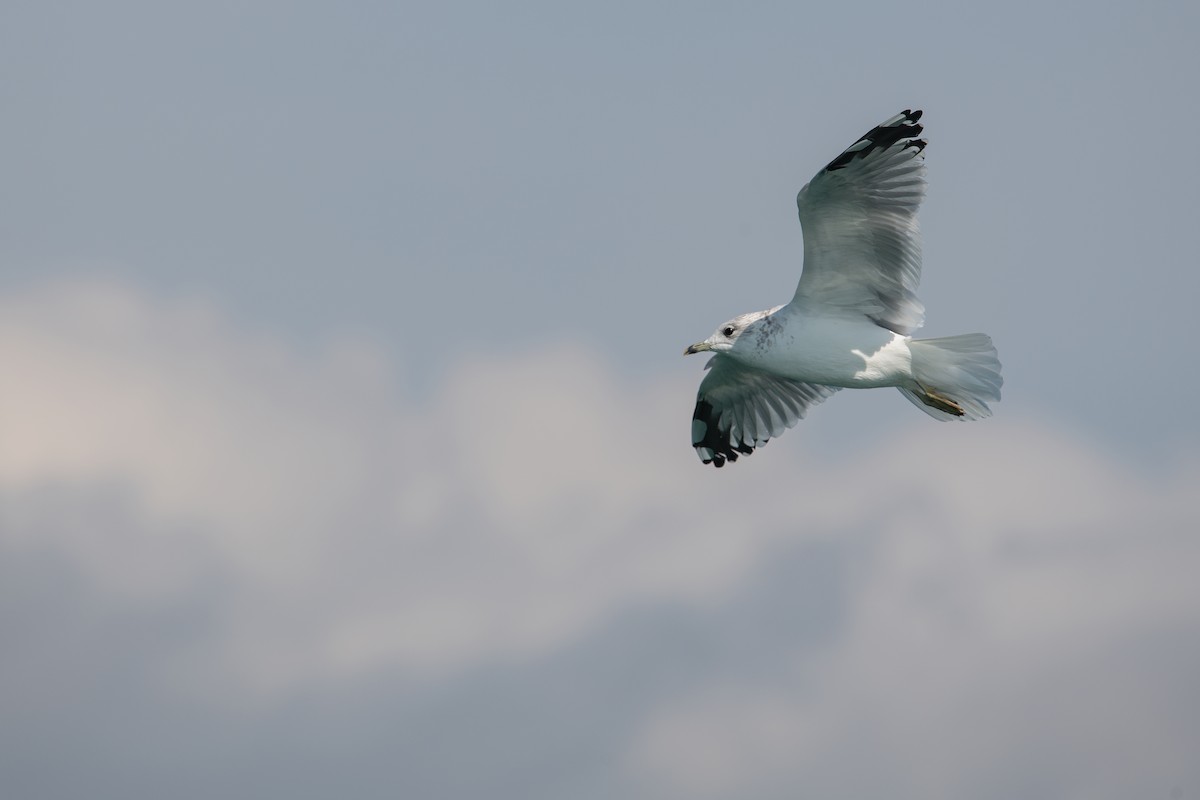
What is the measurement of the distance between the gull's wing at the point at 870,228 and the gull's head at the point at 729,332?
440 mm

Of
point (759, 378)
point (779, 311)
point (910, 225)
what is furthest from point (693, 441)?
point (910, 225)

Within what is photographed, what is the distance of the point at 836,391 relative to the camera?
2070 cm

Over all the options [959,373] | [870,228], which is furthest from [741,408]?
[870,228]

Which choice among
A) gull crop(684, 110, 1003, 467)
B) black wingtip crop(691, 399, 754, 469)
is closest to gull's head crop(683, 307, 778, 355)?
gull crop(684, 110, 1003, 467)

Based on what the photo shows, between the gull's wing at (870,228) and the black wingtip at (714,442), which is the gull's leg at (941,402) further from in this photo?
the black wingtip at (714,442)

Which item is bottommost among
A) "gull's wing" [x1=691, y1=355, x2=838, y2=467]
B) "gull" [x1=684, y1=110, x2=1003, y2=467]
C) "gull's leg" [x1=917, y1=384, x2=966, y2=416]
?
"gull's leg" [x1=917, y1=384, x2=966, y2=416]

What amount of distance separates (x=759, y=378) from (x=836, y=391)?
1.03 metres

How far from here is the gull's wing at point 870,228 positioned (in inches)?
658

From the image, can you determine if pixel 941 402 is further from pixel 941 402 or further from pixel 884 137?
pixel 884 137

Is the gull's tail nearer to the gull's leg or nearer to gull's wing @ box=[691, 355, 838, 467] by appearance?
the gull's leg

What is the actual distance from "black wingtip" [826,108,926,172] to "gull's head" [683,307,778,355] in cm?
195

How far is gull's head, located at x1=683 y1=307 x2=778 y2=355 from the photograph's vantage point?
18.0m

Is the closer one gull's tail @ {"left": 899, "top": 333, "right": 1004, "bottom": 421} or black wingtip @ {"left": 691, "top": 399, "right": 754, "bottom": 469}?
gull's tail @ {"left": 899, "top": 333, "right": 1004, "bottom": 421}

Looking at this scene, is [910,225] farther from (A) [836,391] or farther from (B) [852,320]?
(A) [836,391]
